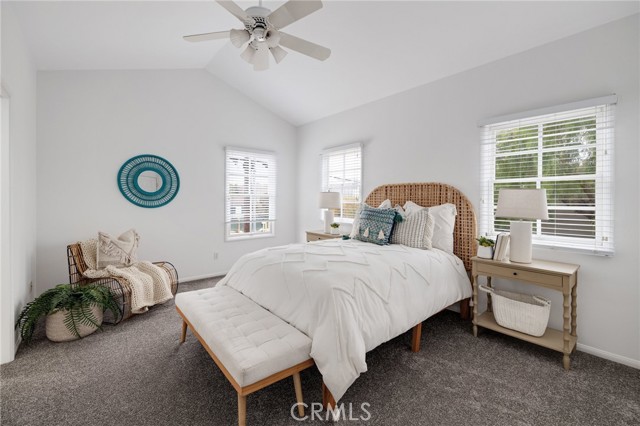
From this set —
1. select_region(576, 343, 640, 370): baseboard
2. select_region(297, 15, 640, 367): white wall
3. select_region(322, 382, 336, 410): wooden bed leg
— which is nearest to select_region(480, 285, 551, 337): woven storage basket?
select_region(297, 15, 640, 367): white wall

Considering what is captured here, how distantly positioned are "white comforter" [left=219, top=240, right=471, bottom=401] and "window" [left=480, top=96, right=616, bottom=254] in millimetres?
995

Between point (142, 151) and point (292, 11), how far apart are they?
3.11m

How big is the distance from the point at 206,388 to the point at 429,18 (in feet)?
11.5

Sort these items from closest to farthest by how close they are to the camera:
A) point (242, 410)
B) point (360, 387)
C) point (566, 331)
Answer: point (242, 410), point (360, 387), point (566, 331)

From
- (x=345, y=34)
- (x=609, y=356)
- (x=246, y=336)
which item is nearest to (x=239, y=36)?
(x=345, y=34)

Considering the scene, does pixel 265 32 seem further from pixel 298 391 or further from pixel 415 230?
pixel 298 391

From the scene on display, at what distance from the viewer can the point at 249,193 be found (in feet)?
16.5

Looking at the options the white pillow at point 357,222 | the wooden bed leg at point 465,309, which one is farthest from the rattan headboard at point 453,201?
the wooden bed leg at point 465,309

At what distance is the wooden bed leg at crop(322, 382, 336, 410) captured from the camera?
5.41 ft

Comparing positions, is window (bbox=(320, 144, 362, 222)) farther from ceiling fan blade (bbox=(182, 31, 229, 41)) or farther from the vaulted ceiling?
ceiling fan blade (bbox=(182, 31, 229, 41))

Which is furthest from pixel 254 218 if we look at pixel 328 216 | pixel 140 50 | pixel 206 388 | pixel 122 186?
pixel 206 388

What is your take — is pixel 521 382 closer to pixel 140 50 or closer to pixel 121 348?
pixel 121 348

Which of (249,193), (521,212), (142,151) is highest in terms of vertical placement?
(142,151)

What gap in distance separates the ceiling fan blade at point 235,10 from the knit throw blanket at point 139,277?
8.80 ft
